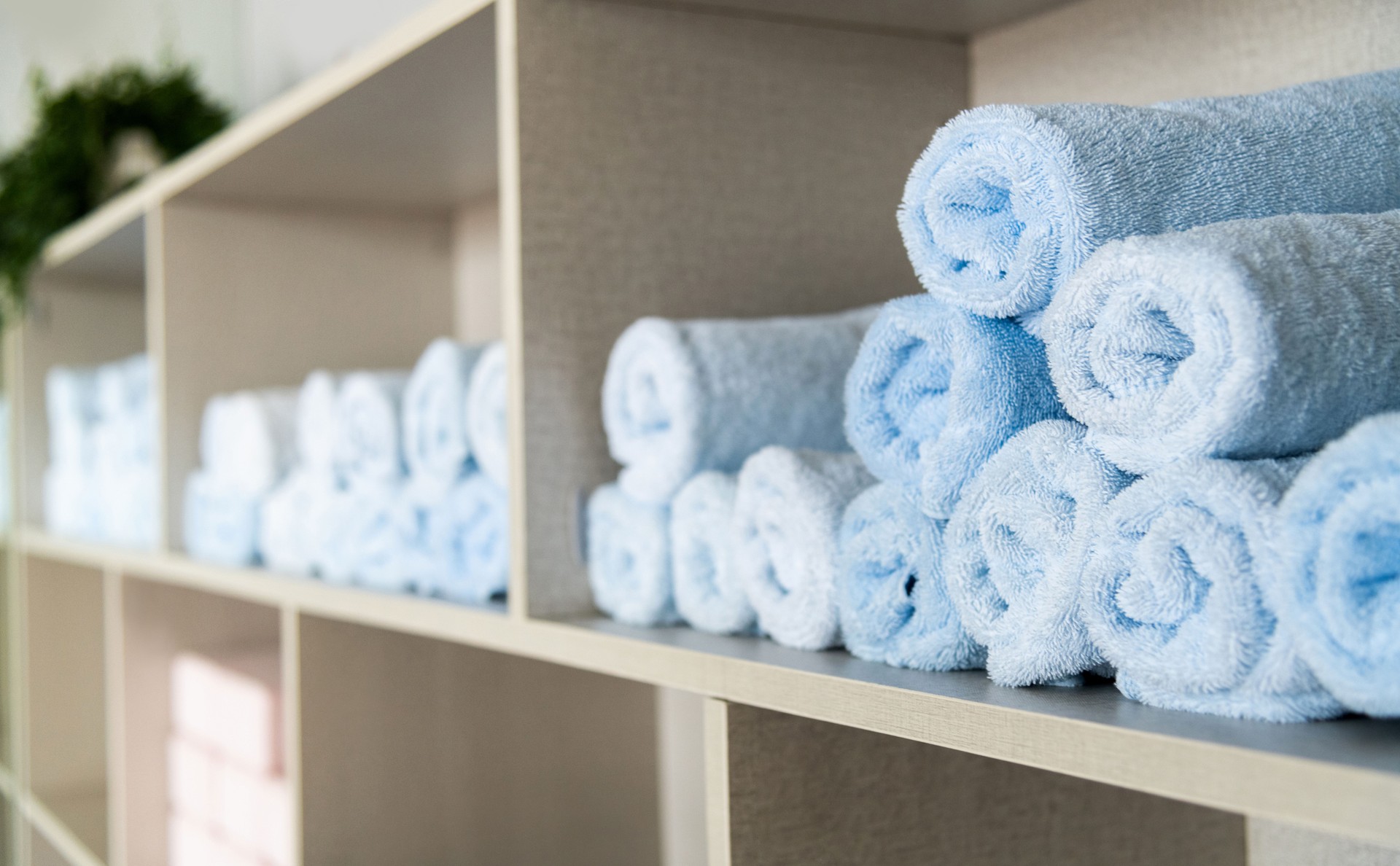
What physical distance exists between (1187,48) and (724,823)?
46 cm

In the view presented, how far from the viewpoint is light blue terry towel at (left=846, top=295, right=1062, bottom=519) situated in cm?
46

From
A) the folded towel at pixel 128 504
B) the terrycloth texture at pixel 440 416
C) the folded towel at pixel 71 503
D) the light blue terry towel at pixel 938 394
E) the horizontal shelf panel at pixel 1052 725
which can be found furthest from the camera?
the folded towel at pixel 71 503

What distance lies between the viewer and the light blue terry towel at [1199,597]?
0.36 m

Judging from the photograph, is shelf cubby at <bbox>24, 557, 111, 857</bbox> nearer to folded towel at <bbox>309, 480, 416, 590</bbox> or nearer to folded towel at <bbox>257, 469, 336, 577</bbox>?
folded towel at <bbox>257, 469, 336, 577</bbox>

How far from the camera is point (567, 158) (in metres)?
0.68

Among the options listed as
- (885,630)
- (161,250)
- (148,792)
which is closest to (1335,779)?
(885,630)

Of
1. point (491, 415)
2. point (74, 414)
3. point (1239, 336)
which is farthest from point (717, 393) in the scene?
point (74, 414)

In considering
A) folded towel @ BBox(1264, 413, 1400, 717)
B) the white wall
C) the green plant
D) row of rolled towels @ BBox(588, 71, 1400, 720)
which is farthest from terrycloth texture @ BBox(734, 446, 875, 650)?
the green plant

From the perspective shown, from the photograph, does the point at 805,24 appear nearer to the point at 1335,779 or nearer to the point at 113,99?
the point at 1335,779

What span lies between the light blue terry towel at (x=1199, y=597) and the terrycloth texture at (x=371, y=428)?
1.92 feet

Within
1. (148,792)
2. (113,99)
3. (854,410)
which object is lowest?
(148,792)

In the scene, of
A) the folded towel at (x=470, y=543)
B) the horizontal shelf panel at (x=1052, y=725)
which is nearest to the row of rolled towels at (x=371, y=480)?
the folded towel at (x=470, y=543)

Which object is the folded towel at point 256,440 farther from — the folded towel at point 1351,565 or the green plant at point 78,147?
the folded towel at point 1351,565

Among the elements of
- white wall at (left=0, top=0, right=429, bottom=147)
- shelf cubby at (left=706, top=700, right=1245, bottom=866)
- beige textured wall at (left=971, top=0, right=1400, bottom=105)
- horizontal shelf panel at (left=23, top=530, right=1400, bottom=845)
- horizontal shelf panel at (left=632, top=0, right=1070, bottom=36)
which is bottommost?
shelf cubby at (left=706, top=700, right=1245, bottom=866)
